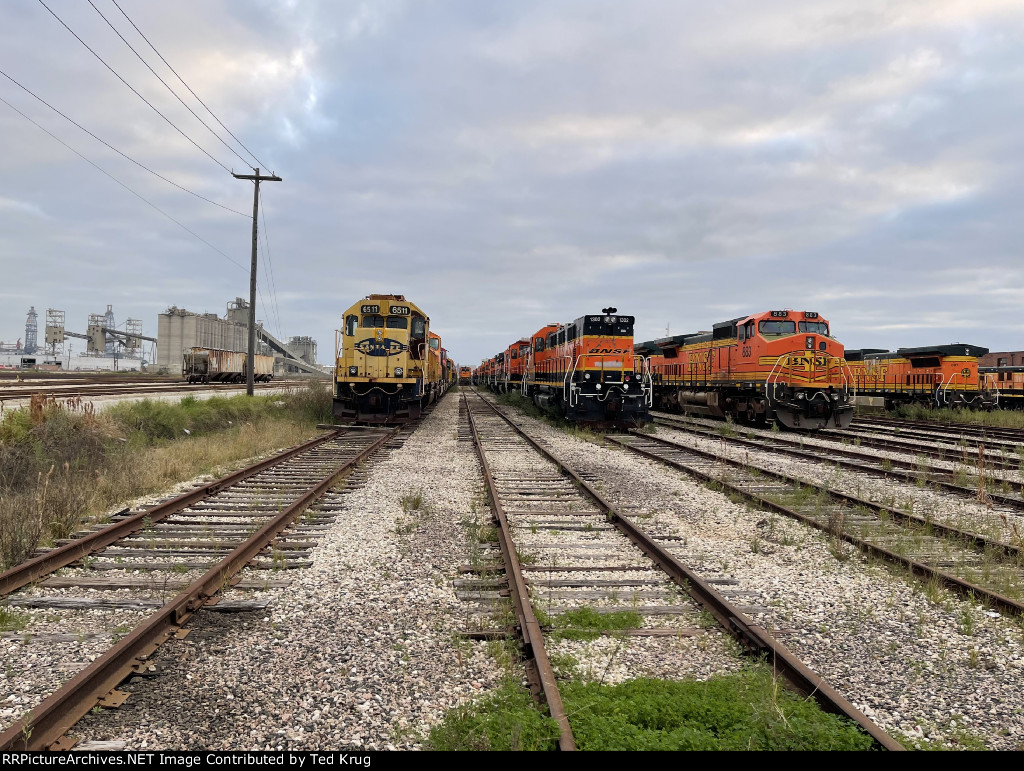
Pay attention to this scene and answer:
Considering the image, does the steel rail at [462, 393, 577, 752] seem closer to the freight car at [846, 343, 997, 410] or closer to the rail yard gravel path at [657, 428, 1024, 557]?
the rail yard gravel path at [657, 428, 1024, 557]

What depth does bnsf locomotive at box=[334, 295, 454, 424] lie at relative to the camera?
60.3 feet

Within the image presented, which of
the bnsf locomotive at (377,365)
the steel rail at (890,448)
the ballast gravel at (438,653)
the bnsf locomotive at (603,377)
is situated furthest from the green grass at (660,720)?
the bnsf locomotive at (377,365)

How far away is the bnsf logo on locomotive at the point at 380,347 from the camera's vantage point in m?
18.6

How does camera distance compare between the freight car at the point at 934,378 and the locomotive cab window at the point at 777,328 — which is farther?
the freight car at the point at 934,378

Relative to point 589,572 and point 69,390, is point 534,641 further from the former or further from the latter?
point 69,390

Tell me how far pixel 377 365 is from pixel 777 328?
11.7 m

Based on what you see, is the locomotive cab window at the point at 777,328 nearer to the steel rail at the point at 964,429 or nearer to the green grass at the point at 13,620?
the steel rail at the point at 964,429

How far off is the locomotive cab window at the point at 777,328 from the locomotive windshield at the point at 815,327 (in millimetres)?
244

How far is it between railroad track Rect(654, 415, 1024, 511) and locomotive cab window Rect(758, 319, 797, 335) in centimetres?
299

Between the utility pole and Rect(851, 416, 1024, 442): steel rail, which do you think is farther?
the utility pole

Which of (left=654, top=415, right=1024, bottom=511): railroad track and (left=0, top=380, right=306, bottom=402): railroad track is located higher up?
(left=0, top=380, right=306, bottom=402): railroad track

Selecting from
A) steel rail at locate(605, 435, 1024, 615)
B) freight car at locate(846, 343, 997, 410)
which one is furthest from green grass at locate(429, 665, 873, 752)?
freight car at locate(846, 343, 997, 410)
